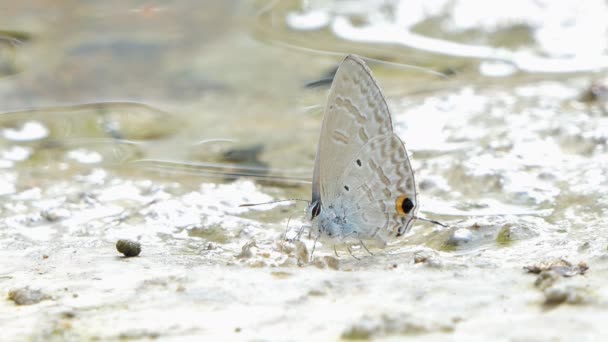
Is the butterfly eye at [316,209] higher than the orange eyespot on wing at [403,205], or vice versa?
the orange eyespot on wing at [403,205]

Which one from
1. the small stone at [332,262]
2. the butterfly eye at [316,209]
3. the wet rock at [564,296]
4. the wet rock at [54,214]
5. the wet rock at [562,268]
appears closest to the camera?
the wet rock at [564,296]

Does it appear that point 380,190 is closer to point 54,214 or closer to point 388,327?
point 388,327

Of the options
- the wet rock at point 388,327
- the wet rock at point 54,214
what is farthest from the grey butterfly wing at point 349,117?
the wet rock at point 54,214

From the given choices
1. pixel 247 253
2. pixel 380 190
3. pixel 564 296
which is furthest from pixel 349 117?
pixel 564 296

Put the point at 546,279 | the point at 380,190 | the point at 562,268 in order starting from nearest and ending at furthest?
the point at 546,279
the point at 562,268
the point at 380,190

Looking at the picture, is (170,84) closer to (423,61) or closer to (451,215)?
(423,61)

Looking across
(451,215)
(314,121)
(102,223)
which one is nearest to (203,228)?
(102,223)

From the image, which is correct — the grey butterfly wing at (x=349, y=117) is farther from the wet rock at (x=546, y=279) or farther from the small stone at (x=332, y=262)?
the wet rock at (x=546, y=279)
